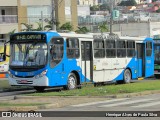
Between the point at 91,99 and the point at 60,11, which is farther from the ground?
the point at 60,11

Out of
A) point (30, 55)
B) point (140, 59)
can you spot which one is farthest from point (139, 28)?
point (30, 55)

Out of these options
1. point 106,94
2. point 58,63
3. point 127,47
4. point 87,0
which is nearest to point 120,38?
point 127,47

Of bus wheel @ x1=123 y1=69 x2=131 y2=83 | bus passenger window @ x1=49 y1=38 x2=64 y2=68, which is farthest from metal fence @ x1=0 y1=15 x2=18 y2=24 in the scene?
bus passenger window @ x1=49 y1=38 x2=64 y2=68

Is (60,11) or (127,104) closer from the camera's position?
(127,104)

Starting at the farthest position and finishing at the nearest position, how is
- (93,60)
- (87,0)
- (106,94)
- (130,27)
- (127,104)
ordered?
(87,0) → (130,27) → (93,60) → (106,94) → (127,104)

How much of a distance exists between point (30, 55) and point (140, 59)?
441 inches

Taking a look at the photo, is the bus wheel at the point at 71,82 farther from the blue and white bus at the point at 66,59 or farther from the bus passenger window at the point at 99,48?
the bus passenger window at the point at 99,48

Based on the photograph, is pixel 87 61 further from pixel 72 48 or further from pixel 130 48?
pixel 130 48

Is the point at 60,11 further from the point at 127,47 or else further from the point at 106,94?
the point at 106,94

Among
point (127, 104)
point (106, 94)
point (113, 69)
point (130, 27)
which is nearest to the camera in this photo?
A: point (127, 104)

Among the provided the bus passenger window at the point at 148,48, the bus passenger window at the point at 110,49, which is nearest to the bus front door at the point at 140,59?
the bus passenger window at the point at 148,48

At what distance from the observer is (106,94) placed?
20750 mm

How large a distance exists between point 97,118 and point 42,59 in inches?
436

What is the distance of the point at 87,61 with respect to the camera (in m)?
27.2
